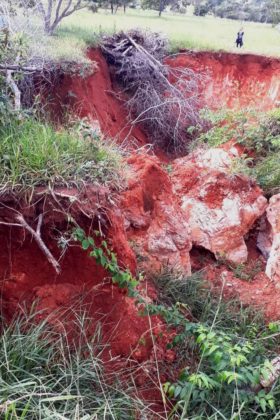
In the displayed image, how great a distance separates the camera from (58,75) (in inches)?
305

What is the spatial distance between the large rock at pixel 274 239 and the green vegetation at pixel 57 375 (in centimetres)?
373

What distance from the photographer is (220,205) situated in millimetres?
6973

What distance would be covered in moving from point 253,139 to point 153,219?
365 centimetres

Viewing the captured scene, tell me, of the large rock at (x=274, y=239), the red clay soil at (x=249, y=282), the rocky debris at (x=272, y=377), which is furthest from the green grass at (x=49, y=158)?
the large rock at (x=274, y=239)

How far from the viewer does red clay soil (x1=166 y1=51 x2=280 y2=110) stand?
37.8 ft

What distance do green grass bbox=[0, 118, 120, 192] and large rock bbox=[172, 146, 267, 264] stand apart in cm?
328

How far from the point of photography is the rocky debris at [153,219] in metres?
5.08

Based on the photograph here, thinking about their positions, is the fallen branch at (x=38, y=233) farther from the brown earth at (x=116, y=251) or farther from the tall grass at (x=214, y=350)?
the tall grass at (x=214, y=350)

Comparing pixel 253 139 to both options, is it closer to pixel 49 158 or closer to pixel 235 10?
pixel 49 158

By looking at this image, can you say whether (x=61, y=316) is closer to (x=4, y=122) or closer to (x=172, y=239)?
(x=4, y=122)

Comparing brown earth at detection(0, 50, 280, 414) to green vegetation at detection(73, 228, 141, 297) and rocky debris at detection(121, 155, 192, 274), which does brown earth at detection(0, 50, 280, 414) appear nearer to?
rocky debris at detection(121, 155, 192, 274)

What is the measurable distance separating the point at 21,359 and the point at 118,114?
7.20 meters

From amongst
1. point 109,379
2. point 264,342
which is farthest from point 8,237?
point 264,342

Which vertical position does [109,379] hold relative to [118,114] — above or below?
below
